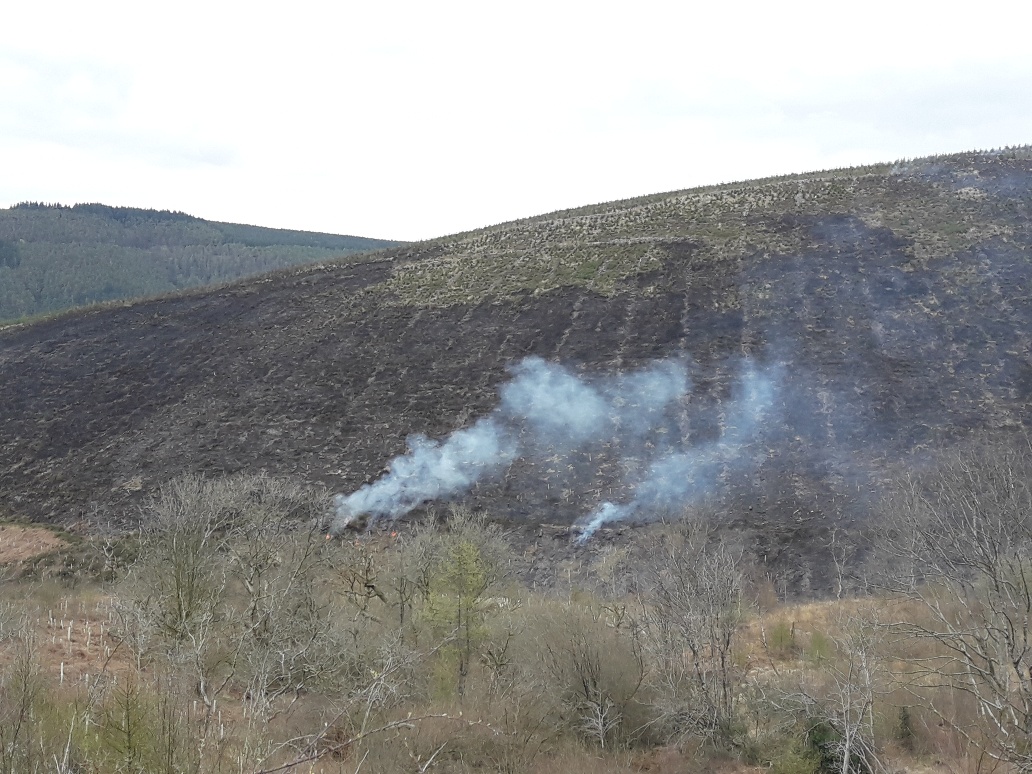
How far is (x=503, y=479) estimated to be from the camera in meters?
26.1

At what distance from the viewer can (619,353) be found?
1268 inches

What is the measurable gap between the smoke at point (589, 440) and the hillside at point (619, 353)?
1.12 feet

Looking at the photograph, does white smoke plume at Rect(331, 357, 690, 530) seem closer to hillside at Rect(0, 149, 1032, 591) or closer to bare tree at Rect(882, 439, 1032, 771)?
hillside at Rect(0, 149, 1032, 591)

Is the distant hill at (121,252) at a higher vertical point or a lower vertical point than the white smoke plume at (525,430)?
higher

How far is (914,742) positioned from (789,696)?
8.80 ft

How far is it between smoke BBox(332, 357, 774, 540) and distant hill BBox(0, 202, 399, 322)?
76.9m

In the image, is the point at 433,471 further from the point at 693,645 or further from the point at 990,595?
the point at 990,595

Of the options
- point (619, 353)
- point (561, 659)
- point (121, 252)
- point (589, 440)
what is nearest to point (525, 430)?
point (589, 440)

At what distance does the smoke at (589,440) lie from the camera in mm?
24578

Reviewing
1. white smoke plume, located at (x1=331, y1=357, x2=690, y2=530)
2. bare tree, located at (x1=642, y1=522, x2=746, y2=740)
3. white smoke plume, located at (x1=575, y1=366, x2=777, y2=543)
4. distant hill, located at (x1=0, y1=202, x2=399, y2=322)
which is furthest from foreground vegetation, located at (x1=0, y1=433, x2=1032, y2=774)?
distant hill, located at (x1=0, y1=202, x2=399, y2=322)

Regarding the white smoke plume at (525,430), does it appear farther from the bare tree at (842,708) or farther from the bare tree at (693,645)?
the bare tree at (842,708)

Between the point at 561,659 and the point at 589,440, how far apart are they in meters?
16.6

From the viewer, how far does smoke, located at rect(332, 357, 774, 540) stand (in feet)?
80.6

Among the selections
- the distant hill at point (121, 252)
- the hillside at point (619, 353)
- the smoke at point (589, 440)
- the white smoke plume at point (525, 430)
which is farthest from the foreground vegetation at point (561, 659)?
the distant hill at point (121, 252)
